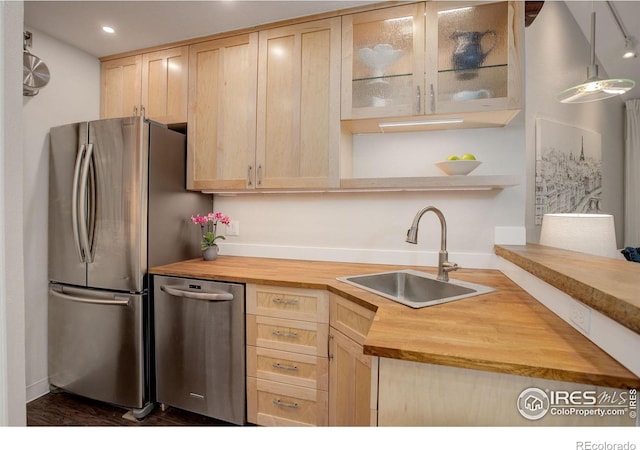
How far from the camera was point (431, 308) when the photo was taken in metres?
1.08

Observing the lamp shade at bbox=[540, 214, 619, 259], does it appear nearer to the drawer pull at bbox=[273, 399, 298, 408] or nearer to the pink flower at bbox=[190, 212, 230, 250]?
the drawer pull at bbox=[273, 399, 298, 408]

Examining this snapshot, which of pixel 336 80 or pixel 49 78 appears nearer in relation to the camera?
pixel 336 80

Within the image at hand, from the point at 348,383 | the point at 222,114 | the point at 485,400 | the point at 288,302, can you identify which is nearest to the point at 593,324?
the point at 485,400

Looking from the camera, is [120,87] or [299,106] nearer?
[299,106]

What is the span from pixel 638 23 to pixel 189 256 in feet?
14.4

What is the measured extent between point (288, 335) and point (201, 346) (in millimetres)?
536

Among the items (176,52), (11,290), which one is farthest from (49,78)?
(11,290)

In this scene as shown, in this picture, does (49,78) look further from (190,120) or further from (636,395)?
(636,395)

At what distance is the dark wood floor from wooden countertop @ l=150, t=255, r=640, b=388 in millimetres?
1254

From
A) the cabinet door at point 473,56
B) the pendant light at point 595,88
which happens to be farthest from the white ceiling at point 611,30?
the cabinet door at point 473,56

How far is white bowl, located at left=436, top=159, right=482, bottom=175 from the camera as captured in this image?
1.65 meters

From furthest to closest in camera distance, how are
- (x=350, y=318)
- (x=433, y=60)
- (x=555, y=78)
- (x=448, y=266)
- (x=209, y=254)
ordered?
(x=555, y=78), (x=209, y=254), (x=433, y=60), (x=448, y=266), (x=350, y=318)

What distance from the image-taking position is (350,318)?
4.39 ft

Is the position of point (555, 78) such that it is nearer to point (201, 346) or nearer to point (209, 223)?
point (209, 223)
